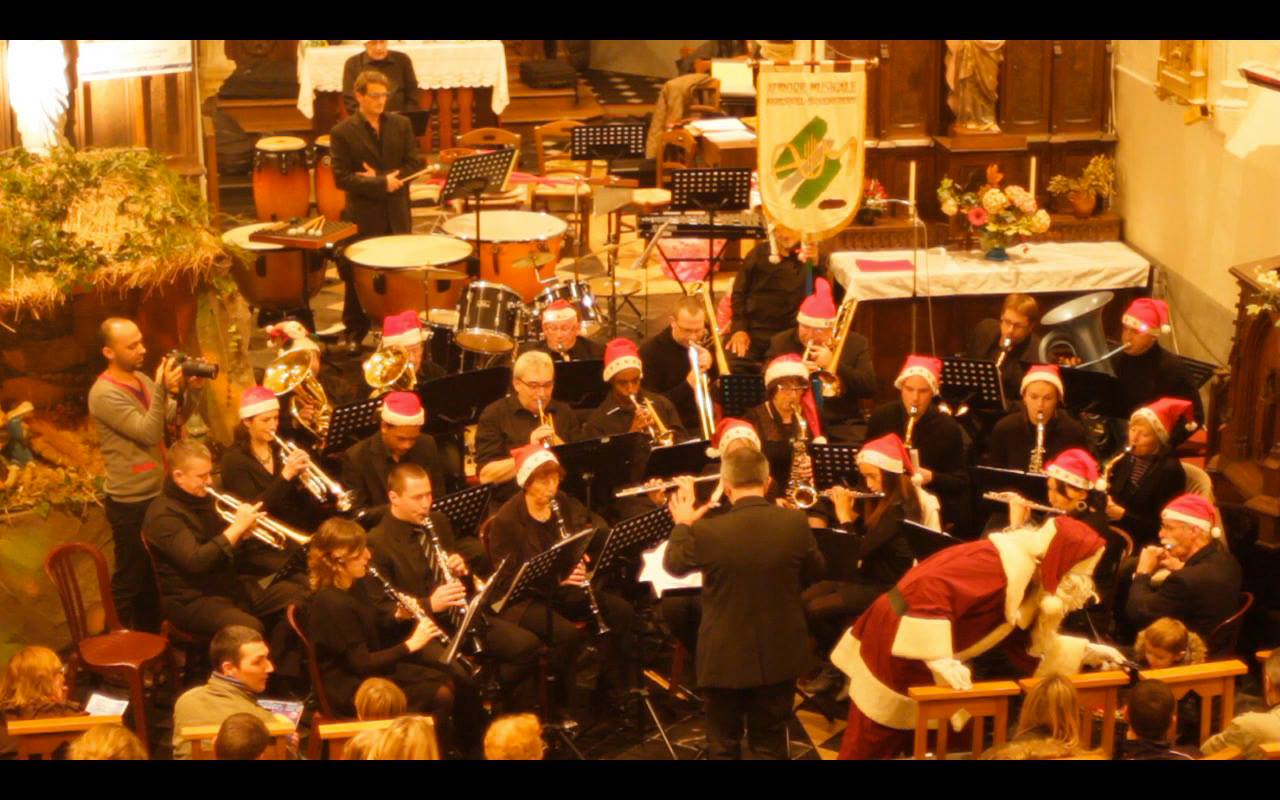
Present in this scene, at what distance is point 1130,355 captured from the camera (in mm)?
7625

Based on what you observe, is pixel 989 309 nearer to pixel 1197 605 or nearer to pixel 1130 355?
pixel 1130 355

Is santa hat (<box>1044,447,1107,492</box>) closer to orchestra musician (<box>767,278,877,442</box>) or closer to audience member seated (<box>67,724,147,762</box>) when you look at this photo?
orchestra musician (<box>767,278,877,442</box>)

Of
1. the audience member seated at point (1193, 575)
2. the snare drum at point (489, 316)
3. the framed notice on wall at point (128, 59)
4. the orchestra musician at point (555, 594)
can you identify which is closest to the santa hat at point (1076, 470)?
the audience member seated at point (1193, 575)

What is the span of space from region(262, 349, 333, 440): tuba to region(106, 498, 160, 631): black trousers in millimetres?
829

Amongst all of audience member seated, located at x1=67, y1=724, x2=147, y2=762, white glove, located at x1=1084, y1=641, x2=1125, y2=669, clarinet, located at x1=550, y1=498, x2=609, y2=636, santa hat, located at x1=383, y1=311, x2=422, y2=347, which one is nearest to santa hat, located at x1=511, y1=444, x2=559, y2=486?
Answer: clarinet, located at x1=550, y1=498, x2=609, y2=636

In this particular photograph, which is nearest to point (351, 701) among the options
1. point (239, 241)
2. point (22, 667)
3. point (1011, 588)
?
point (22, 667)

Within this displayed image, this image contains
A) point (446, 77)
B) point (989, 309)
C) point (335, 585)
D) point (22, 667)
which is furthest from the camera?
point (446, 77)

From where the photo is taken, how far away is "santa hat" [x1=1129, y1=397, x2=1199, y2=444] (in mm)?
6676

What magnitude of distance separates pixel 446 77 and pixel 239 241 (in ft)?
18.1

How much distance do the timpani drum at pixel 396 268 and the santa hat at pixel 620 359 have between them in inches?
92.3

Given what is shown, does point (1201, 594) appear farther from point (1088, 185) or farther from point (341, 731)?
point (1088, 185)

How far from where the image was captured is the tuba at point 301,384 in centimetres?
707

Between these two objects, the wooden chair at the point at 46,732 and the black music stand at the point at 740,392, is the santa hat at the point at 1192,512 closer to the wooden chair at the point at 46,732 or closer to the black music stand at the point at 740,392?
the black music stand at the point at 740,392

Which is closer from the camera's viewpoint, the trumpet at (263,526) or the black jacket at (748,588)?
the black jacket at (748,588)
